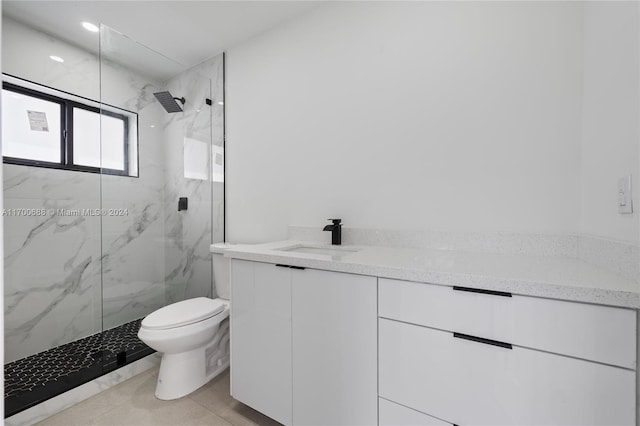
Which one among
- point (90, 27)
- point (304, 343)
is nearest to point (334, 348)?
point (304, 343)

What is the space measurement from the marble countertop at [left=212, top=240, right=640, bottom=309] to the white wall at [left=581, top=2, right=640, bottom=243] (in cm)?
20

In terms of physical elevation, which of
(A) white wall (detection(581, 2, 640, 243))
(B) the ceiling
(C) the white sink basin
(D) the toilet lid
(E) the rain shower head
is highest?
(B) the ceiling

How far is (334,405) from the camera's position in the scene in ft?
4.27

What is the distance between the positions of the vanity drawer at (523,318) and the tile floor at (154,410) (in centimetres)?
105

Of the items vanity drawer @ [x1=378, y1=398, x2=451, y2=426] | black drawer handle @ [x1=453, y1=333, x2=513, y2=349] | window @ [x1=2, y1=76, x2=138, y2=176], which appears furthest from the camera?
window @ [x1=2, y1=76, x2=138, y2=176]

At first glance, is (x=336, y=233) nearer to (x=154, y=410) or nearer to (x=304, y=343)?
(x=304, y=343)

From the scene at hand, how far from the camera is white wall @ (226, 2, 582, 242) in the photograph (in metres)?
1.39

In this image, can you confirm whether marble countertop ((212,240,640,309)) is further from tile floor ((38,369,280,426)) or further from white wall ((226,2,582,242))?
tile floor ((38,369,280,426))

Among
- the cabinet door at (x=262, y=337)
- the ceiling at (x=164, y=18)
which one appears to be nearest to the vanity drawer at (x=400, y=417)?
the cabinet door at (x=262, y=337)

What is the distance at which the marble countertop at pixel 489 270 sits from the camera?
894 millimetres

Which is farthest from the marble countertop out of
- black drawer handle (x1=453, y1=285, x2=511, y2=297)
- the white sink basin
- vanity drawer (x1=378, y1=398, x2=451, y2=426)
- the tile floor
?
the tile floor

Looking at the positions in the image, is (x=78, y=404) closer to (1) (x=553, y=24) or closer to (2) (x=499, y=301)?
(2) (x=499, y=301)

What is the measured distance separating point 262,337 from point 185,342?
0.55 m

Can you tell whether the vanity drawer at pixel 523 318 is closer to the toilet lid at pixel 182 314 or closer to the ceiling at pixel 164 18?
the toilet lid at pixel 182 314
